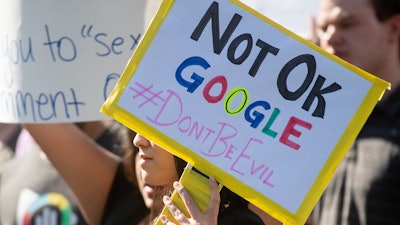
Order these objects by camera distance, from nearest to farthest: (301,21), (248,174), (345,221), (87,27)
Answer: (248,174) → (87,27) → (345,221) → (301,21)

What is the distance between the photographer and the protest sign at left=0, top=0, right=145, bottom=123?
345cm

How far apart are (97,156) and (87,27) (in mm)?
655

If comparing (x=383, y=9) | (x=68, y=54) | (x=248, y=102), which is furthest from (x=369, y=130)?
(x=248, y=102)

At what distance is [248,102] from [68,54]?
85cm

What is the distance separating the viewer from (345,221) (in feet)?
12.7

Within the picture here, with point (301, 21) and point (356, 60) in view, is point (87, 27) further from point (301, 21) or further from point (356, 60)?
point (301, 21)

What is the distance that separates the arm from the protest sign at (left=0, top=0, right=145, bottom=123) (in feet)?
1.60

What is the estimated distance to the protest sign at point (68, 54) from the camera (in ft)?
11.3

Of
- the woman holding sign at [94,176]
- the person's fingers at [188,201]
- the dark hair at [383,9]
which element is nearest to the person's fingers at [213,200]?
the person's fingers at [188,201]

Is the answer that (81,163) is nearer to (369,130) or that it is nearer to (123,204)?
(123,204)

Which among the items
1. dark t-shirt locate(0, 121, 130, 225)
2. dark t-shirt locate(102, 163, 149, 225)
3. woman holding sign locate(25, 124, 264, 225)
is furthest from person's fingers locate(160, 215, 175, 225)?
dark t-shirt locate(0, 121, 130, 225)

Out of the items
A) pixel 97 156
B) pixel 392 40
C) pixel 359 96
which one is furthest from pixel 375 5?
pixel 359 96

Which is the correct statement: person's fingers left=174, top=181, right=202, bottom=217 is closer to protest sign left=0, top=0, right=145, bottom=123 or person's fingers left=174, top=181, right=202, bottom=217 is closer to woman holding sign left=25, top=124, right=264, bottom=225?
protest sign left=0, top=0, right=145, bottom=123

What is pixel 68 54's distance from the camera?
136 inches
